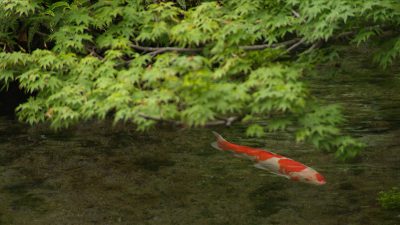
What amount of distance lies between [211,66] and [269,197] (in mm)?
3931

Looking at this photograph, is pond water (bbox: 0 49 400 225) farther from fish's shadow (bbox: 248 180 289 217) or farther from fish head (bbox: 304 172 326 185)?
fish head (bbox: 304 172 326 185)

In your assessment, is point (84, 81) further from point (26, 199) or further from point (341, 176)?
point (341, 176)

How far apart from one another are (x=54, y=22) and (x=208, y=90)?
245 cm

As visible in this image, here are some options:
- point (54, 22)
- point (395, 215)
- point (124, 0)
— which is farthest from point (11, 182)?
point (395, 215)

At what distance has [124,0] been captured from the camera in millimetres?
5703

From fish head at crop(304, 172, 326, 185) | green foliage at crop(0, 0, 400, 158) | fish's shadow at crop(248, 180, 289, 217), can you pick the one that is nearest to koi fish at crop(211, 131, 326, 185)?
fish head at crop(304, 172, 326, 185)

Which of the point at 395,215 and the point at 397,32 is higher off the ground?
the point at 397,32

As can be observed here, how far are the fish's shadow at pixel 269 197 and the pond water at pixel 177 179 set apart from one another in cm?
1

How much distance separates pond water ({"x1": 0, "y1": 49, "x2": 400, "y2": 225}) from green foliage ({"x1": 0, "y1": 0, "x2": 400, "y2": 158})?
5.74ft

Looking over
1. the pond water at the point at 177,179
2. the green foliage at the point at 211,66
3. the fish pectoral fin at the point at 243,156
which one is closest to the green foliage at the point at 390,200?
the pond water at the point at 177,179

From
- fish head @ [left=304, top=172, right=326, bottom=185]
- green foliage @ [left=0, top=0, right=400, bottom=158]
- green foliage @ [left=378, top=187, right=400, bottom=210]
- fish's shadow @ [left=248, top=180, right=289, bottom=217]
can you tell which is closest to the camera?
green foliage @ [left=0, top=0, right=400, bottom=158]

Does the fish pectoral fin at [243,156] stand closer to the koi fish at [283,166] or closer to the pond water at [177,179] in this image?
the koi fish at [283,166]

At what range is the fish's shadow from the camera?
25.8 ft

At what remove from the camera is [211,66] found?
4734 millimetres
